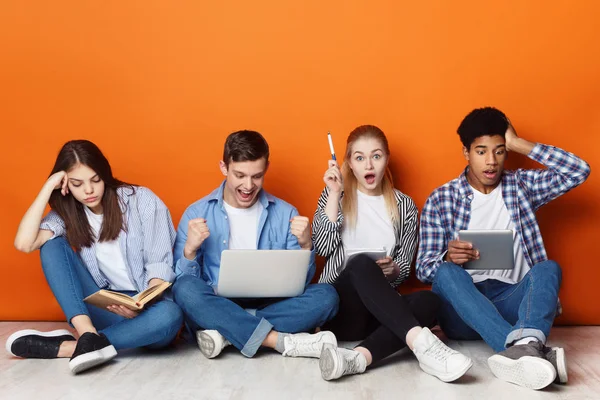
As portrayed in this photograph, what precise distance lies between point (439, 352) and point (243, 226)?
3.50 feet

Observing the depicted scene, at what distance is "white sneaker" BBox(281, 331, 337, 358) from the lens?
110 inches

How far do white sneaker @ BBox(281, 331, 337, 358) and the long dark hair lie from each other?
2.83 ft

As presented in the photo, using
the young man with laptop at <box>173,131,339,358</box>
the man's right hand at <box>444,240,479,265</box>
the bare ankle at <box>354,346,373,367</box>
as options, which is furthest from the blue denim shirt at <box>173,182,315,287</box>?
the man's right hand at <box>444,240,479,265</box>

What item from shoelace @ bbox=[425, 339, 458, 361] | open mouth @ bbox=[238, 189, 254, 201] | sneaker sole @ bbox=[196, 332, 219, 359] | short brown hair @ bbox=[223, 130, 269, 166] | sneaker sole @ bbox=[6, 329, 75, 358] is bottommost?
sneaker sole @ bbox=[196, 332, 219, 359]

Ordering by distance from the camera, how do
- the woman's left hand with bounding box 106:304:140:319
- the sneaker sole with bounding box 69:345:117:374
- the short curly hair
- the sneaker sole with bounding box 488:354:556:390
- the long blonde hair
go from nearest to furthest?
the sneaker sole with bounding box 488:354:556:390 → the sneaker sole with bounding box 69:345:117:374 → the woman's left hand with bounding box 106:304:140:319 → the short curly hair → the long blonde hair

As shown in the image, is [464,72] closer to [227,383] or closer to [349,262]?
[349,262]

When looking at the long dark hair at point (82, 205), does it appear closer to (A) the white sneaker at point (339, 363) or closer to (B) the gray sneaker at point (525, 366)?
(A) the white sneaker at point (339, 363)

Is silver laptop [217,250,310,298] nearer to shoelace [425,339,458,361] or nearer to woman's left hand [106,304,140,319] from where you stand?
woman's left hand [106,304,140,319]

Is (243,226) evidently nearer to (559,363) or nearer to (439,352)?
(439,352)

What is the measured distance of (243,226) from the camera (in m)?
3.12

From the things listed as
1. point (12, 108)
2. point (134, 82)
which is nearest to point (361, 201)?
point (134, 82)

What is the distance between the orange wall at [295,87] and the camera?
3.42m

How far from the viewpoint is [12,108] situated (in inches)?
140

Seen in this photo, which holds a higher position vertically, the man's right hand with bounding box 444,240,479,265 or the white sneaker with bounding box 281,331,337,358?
the man's right hand with bounding box 444,240,479,265
